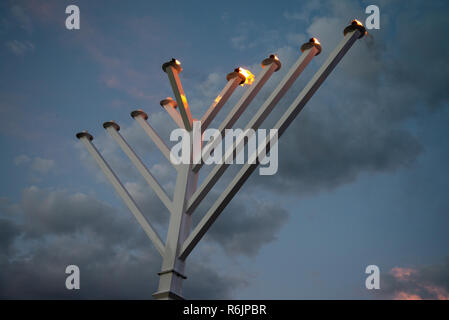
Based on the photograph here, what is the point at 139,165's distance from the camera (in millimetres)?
3842

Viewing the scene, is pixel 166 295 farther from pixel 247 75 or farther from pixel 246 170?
pixel 247 75

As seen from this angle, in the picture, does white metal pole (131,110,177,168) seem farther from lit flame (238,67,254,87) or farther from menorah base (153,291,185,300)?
menorah base (153,291,185,300)

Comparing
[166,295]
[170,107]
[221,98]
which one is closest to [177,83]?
[221,98]

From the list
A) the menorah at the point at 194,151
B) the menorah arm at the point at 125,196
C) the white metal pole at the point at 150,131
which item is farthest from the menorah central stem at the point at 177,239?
the white metal pole at the point at 150,131

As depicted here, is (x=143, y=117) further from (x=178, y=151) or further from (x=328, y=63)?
(x=328, y=63)

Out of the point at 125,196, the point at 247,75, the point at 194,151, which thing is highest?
the point at 247,75

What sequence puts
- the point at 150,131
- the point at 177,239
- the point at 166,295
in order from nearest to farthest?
the point at 166,295
the point at 177,239
the point at 150,131

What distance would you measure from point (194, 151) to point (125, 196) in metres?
0.77

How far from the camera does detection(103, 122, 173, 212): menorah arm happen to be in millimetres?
3541

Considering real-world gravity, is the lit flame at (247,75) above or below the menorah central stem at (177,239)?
above

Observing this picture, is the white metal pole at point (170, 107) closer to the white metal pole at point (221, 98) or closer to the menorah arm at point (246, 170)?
the white metal pole at point (221, 98)

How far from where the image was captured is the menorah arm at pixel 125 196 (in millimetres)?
3262

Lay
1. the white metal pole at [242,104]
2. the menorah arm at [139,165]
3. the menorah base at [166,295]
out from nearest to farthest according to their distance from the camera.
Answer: the menorah base at [166,295]
the menorah arm at [139,165]
the white metal pole at [242,104]
